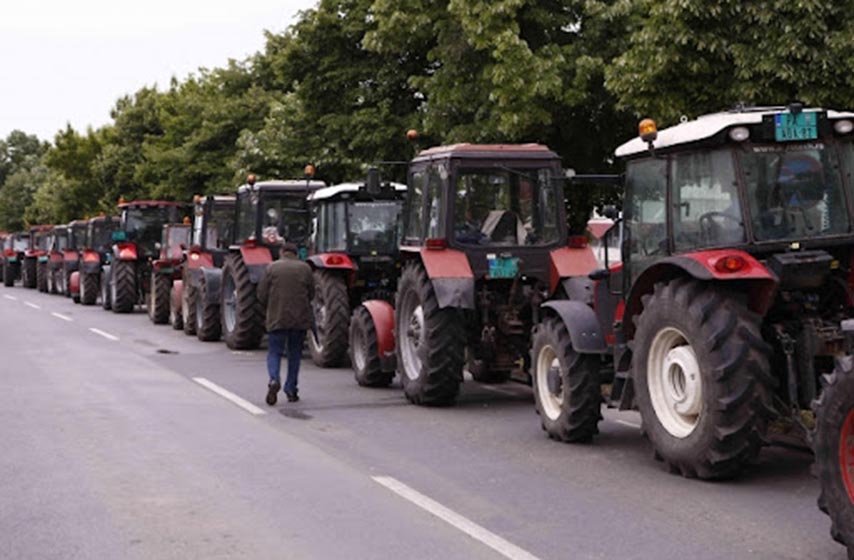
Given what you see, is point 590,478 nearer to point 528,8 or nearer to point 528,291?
point 528,291

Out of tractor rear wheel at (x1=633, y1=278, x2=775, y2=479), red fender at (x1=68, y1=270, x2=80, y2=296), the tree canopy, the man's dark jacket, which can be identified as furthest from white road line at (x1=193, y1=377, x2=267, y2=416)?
red fender at (x1=68, y1=270, x2=80, y2=296)

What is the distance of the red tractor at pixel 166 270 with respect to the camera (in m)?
27.1

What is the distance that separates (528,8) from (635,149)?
11.3 m

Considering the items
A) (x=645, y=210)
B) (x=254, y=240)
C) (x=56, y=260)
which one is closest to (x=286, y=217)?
(x=254, y=240)

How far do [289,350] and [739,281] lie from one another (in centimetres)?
599

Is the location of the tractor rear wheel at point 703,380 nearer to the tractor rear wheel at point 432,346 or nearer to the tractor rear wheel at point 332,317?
the tractor rear wheel at point 432,346

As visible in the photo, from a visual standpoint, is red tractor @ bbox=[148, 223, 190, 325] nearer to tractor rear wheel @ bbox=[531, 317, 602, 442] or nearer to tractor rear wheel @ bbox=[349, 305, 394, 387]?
tractor rear wheel @ bbox=[349, 305, 394, 387]

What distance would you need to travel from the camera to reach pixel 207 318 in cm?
2195

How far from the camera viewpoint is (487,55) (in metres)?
22.1

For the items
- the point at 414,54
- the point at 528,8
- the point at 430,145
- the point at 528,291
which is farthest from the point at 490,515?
the point at 414,54

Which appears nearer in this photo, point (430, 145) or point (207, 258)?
point (207, 258)

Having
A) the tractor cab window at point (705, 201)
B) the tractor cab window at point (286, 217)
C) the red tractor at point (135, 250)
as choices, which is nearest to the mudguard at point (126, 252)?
the red tractor at point (135, 250)

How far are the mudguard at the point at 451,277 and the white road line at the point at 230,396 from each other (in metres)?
2.12

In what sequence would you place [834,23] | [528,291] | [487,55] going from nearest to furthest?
[528,291] < [834,23] < [487,55]
